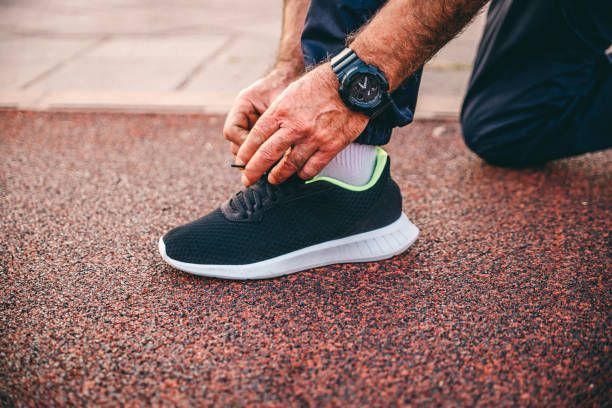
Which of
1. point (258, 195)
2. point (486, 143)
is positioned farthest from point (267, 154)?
point (486, 143)

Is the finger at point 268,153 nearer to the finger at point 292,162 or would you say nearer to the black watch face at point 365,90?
the finger at point 292,162

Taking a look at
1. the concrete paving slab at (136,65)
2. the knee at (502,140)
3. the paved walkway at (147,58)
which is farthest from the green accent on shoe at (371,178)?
the concrete paving slab at (136,65)

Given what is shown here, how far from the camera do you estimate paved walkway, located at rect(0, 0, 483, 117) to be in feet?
6.97

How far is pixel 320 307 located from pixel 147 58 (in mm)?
2215

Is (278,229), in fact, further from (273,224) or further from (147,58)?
(147,58)

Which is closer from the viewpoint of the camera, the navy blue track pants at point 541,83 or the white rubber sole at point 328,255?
the white rubber sole at point 328,255

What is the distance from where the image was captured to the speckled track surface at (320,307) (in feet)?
2.52

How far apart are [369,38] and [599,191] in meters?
0.94

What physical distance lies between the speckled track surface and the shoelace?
162 mm

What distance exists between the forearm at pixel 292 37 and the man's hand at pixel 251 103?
13 mm

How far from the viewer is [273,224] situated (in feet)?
3.34

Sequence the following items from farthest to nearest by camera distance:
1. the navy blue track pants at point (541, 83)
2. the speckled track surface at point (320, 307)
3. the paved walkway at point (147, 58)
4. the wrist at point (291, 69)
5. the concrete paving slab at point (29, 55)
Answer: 1. the concrete paving slab at point (29, 55)
2. the paved walkway at point (147, 58)
3. the navy blue track pants at point (541, 83)
4. the wrist at point (291, 69)
5. the speckled track surface at point (320, 307)

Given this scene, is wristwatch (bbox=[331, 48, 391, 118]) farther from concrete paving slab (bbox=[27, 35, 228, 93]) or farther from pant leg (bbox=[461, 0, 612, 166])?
concrete paving slab (bbox=[27, 35, 228, 93])

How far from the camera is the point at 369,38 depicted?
888 millimetres
